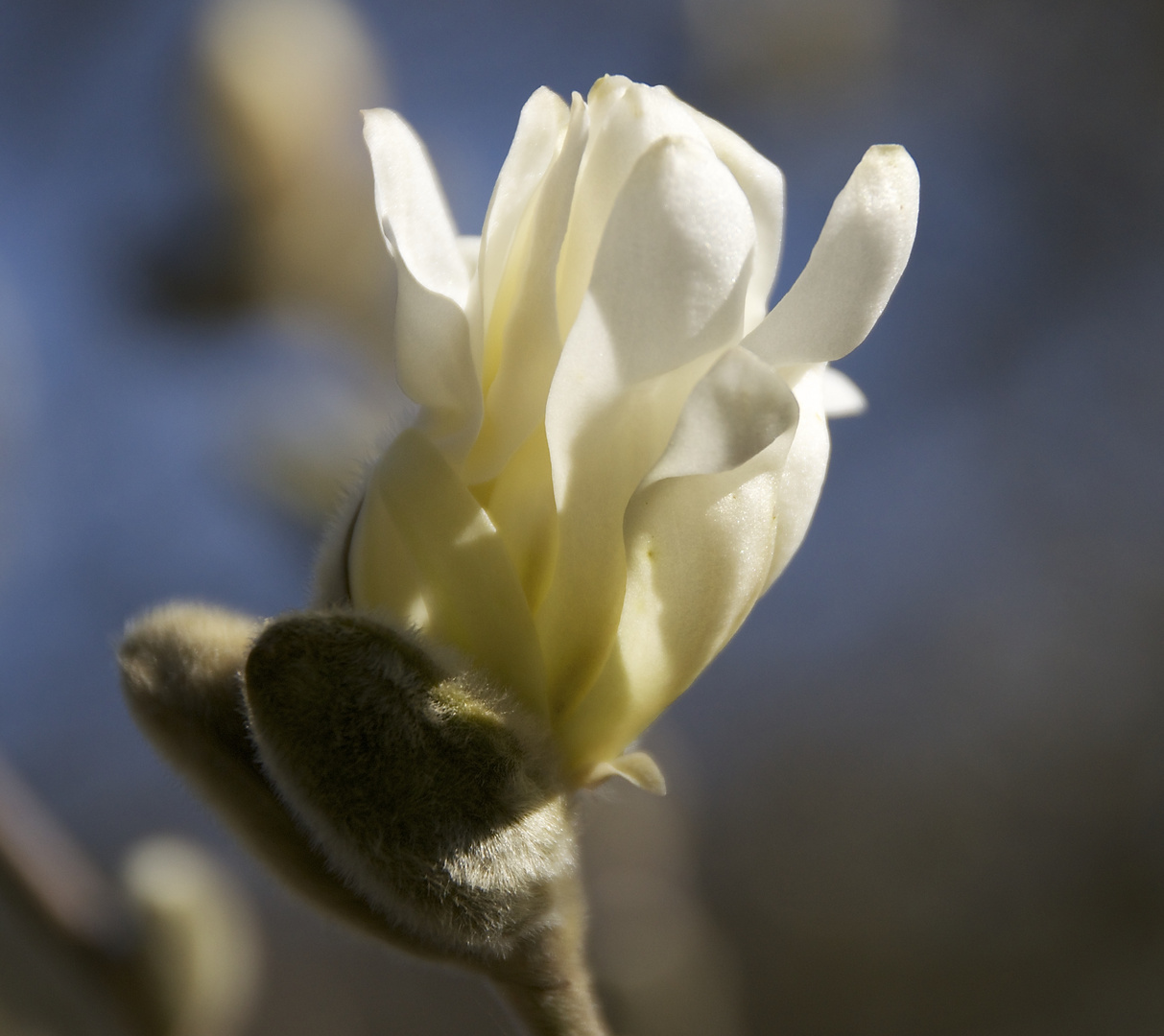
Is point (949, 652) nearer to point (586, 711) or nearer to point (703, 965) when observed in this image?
point (703, 965)

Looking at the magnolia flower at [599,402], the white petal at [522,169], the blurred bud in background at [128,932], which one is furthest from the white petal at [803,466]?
the blurred bud in background at [128,932]

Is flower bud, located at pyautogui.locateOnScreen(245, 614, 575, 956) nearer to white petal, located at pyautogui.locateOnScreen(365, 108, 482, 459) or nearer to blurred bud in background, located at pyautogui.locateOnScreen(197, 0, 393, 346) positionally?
white petal, located at pyautogui.locateOnScreen(365, 108, 482, 459)

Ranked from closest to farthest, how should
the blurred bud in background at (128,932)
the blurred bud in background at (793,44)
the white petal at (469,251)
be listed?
the white petal at (469,251)
the blurred bud in background at (128,932)
the blurred bud in background at (793,44)

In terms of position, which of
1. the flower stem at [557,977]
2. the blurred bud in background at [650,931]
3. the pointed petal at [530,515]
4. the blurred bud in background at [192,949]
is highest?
the pointed petal at [530,515]

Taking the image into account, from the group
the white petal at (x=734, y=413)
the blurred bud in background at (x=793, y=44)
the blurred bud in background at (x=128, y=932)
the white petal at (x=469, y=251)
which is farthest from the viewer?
the blurred bud in background at (x=793, y=44)

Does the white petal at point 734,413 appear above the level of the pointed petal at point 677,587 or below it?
above

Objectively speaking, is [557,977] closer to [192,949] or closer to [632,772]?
[632,772]

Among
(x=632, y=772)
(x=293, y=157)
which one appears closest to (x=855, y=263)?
(x=632, y=772)

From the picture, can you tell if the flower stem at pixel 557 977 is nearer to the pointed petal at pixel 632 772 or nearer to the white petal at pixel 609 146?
the pointed petal at pixel 632 772
